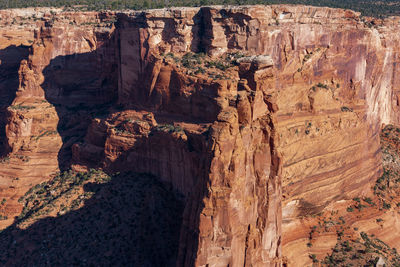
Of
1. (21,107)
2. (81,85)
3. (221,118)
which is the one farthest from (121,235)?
(81,85)

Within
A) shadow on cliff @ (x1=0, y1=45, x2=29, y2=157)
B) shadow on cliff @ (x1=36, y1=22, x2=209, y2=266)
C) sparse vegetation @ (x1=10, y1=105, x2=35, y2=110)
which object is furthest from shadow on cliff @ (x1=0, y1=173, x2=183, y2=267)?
shadow on cliff @ (x1=0, y1=45, x2=29, y2=157)

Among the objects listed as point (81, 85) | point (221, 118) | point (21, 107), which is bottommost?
point (21, 107)

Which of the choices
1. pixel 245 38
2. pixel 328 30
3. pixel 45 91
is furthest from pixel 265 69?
pixel 45 91

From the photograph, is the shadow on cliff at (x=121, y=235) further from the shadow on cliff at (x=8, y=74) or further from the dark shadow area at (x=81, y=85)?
the shadow on cliff at (x=8, y=74)

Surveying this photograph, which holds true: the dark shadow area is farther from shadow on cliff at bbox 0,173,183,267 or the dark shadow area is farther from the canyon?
shadow on cliff at bbox 0,173,183,267

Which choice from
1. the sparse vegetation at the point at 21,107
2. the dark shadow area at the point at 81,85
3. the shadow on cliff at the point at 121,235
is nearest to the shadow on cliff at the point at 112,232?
the shadow on cliff at the point at 121,235

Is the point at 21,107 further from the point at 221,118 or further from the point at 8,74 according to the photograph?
the point at 221,118

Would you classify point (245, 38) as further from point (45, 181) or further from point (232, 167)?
point (45, 181)
